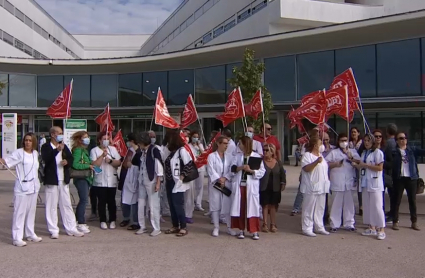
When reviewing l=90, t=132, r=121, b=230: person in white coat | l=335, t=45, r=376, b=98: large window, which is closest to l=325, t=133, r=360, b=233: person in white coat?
l=90, t=132, r=121, b=230: person in white coat

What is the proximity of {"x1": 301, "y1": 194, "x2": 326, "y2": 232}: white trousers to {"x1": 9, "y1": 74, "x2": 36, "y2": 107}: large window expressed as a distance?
23054 mm

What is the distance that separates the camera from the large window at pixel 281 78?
2095 cm

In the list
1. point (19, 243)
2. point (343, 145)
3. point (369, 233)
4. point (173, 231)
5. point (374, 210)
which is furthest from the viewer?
point (343, 145)

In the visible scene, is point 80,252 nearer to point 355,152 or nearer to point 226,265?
point 226,265

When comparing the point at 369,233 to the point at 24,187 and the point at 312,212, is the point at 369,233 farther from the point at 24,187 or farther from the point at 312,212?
the point at 24,187

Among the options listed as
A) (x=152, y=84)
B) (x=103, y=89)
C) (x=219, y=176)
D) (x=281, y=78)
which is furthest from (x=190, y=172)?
(x=103, y=89)

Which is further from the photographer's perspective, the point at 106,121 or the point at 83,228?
the point at 106,121

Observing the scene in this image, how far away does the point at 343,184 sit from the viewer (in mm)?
7547

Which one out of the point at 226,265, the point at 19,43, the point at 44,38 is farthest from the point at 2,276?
the point at 44,38

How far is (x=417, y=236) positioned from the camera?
705 cm

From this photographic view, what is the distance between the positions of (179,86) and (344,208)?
1840 centimetres

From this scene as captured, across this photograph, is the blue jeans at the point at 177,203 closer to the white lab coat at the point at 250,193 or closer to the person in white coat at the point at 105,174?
the white lab coat at the point at 250,193

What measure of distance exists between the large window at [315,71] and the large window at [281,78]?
42 cm

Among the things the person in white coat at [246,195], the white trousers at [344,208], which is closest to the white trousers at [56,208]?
the person in white coat at [246,195]
